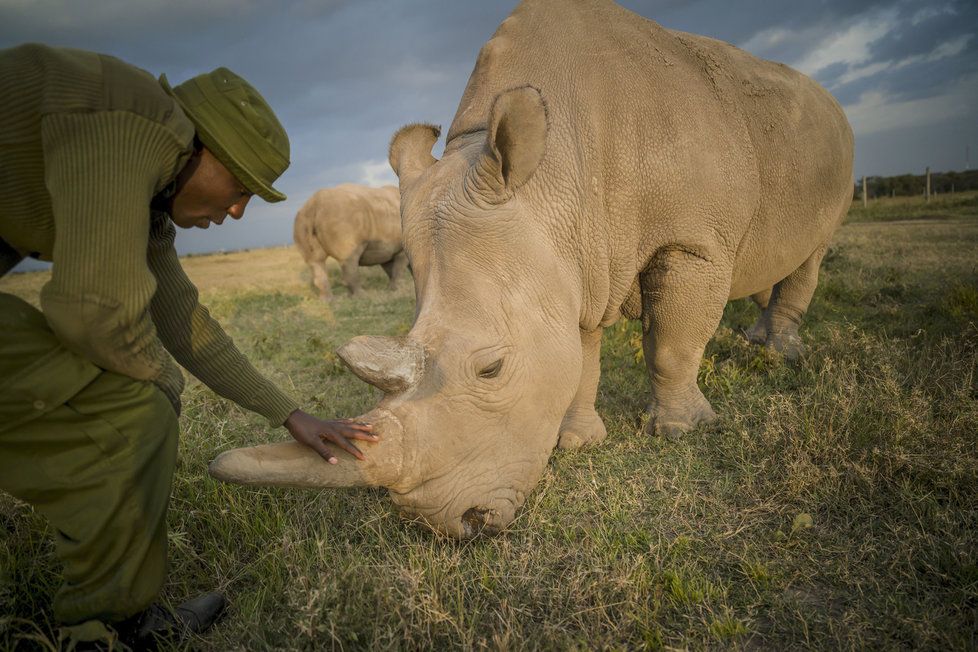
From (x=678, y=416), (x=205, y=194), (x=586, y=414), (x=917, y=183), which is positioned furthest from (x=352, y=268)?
(x=917, y=183)

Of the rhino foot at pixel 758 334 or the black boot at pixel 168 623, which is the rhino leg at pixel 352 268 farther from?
the black boot at pixel 168 623

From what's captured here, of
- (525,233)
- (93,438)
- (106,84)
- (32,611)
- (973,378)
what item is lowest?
(32,611)

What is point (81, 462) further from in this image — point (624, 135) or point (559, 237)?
point (624, 135)

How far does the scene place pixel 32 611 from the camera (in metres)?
2.26

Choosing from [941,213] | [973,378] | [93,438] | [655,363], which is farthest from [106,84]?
[941,213]

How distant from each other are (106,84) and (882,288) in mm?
8102

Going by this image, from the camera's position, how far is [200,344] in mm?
2479

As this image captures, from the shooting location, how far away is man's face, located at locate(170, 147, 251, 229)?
196 centimetres

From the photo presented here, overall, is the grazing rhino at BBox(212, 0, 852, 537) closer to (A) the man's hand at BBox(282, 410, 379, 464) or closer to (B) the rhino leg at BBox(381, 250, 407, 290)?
(A) the man's hand at BBox(282, 410, 379, 464)

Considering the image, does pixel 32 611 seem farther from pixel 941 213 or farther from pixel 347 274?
pixel 941 213

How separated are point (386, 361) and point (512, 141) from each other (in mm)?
1118

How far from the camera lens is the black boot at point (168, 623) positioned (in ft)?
6.51

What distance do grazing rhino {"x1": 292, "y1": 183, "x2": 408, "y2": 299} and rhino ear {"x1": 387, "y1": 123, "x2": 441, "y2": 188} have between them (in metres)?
9.46

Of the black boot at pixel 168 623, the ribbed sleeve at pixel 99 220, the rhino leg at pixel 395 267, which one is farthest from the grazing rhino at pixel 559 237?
the rhino leg at pixel 395 267
